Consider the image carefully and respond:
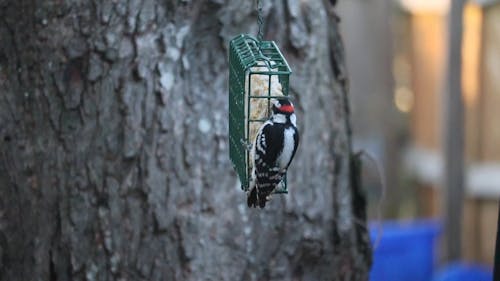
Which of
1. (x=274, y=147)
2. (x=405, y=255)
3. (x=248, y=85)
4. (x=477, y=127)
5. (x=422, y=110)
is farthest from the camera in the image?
(x=422, y=110)

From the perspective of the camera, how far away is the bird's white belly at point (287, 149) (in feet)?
8.10

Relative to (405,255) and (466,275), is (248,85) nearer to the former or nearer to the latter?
(466,275)

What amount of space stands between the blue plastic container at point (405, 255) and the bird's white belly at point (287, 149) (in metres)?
3.13

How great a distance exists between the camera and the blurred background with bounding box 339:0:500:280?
606 cm

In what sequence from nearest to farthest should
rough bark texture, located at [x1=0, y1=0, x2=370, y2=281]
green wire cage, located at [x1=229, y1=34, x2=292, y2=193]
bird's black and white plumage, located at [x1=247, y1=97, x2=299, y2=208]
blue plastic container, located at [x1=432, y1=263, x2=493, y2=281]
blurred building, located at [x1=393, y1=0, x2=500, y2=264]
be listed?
bird's black and white plumage, located at [x1=247, y1=97, x2=299, y2=208], green wire cage, located at [x1=229, y1=34, x2=292, y2=193], rough bark texture, located at [x1=0, y1=0, x2=370, y2=281], blue plastic container, located at [x1=432, y1=263, x2=493, y2=281], blurred building, located at [x1=393, y1=0, x2=500, y2=264]

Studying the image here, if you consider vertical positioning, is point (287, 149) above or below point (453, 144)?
above

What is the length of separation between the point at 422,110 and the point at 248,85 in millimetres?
4885

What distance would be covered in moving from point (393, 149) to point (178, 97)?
14.9ft

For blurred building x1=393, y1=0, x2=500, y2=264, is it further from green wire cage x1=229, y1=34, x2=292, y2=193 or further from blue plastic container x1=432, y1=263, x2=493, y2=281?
green wire cage x1=229, y1=34, x2=292, y2=193

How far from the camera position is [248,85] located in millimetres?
2643

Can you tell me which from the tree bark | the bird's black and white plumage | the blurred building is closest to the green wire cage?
the bird's black and white plumage

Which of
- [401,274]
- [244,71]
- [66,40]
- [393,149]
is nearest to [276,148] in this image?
[244,71]

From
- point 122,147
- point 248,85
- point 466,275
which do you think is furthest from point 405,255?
point 248,85

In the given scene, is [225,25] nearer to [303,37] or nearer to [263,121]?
[303,37]
